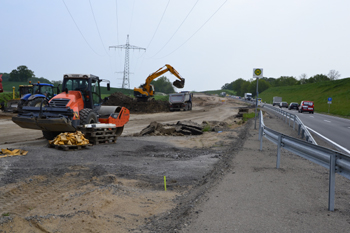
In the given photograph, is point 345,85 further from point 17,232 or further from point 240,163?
point 17,232

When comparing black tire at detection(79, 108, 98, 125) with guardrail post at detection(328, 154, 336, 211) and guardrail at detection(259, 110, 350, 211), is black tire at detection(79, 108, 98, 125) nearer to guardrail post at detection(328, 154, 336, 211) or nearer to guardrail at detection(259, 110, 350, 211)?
guardrail at detection(259, 110, 350, 211)

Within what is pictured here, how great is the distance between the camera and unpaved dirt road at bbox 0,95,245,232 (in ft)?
15.8

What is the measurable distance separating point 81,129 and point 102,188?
286 inches

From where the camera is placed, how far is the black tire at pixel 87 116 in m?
13.7

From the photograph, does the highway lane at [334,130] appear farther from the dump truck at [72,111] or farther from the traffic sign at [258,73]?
the dump truck at [72,111]

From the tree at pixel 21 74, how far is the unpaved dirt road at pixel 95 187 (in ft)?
307

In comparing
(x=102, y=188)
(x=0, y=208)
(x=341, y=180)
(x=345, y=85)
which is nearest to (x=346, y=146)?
(x=341, y=180)

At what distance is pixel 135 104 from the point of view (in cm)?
4328

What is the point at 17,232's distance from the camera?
432cm

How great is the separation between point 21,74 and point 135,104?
68.3m

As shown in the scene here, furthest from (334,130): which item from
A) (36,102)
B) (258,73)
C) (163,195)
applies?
(163,195)

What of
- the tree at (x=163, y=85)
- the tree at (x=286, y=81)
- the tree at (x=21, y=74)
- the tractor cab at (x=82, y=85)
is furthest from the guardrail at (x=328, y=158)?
the tree at (x=286, y=81)

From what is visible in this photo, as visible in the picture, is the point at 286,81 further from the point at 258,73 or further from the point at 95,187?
the point at 95,187

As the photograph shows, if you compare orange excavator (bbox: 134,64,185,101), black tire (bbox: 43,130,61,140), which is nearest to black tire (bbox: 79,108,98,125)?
black tire (bbox: 43,130,61,140)
